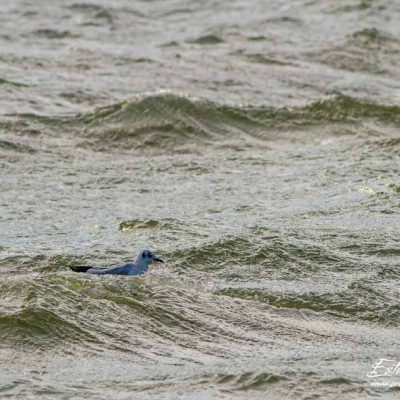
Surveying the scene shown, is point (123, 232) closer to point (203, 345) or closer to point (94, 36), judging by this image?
point (203, 345)

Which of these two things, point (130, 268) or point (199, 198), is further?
point (199, 198)

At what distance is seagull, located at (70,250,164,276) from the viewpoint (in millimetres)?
10562

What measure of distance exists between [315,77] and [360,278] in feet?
28.4

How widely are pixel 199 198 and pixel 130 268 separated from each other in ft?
10.6

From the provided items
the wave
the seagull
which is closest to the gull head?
the seagull

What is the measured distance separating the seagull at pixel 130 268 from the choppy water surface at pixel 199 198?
0.29 feet

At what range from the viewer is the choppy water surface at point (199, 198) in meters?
9.34

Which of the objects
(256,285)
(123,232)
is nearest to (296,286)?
(256,285)

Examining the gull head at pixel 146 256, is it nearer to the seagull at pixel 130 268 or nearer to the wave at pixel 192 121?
the seagull at pixel 130 268

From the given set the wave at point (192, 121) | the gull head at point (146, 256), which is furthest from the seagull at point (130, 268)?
the wave at point (192, 121)

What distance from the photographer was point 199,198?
13711mm

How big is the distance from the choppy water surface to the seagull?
0.09 m

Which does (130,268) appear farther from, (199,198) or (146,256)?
(199,198)

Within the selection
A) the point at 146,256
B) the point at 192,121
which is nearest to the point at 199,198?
the point at 146,256
